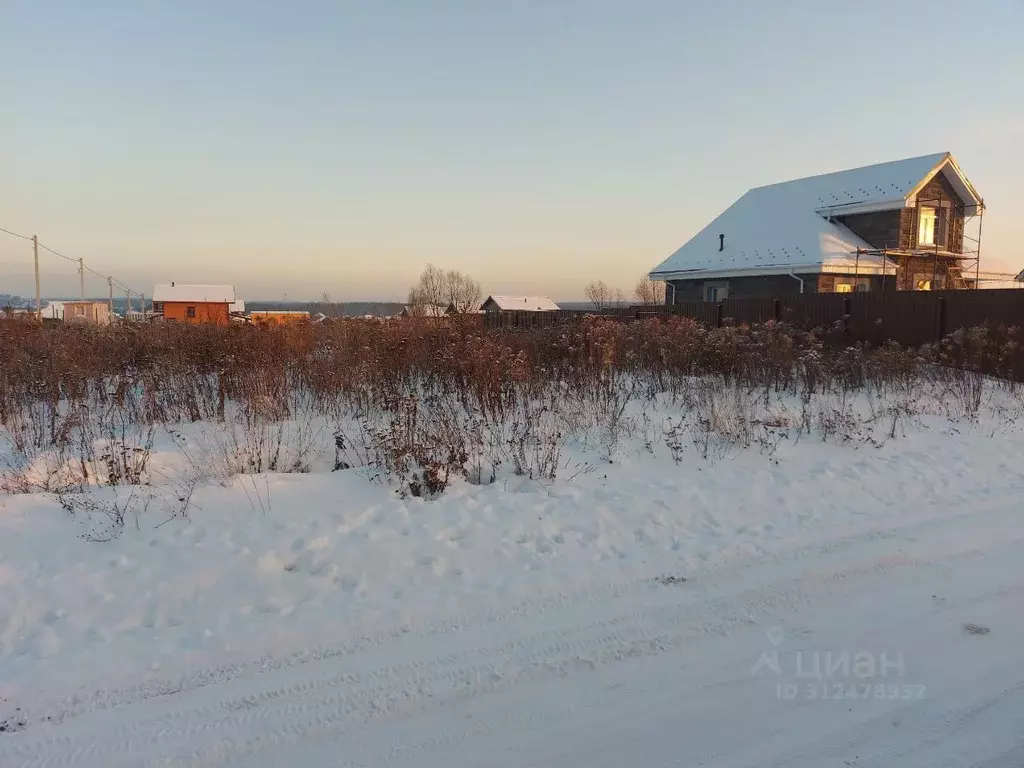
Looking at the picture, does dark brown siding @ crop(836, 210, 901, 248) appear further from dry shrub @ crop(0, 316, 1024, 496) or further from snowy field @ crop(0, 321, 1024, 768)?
snowy field @ crop(0, 321, 1024, 768)

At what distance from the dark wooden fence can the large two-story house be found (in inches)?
293

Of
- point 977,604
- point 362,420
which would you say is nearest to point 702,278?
point 362,420

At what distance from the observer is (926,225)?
79.5ft

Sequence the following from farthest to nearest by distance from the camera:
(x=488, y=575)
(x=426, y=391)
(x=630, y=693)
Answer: (x=426, y=391), (x=488, y=575), (x=630, y=693)

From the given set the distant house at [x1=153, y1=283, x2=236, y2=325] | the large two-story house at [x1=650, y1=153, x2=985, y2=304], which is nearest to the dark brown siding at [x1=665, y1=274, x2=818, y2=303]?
the large two-story house at [x1=650, y1=153, x2=985, y2=304]

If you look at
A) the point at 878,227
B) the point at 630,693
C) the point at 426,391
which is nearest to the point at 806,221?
the point at 878,227

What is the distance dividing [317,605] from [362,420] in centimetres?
365

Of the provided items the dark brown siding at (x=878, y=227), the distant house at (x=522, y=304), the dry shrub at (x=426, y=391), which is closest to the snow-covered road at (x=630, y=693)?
the dry shrub at (x=426, y=391)

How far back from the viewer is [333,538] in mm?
4480

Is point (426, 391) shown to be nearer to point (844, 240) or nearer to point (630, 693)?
point (630, 693)

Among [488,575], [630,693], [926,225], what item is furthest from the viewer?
[926,225]

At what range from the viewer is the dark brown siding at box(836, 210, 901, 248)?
74.5 ft

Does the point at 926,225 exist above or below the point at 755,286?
above

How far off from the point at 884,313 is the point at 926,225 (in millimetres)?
13898
